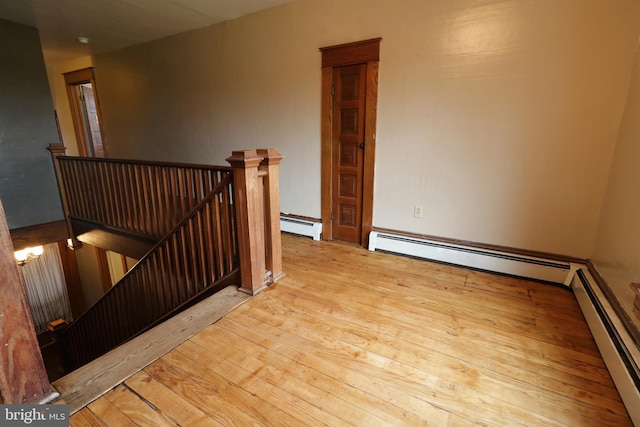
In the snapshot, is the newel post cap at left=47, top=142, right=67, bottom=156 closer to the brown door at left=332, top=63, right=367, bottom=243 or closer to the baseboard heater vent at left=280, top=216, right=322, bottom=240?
the baseboard heater vent at left=280, top=216, right=322, bottom=240

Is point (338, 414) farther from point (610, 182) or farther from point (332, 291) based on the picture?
point (610, 182)

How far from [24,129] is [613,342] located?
19.6ft

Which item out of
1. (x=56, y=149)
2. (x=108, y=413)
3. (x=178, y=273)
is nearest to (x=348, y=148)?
(x=178, y=273)

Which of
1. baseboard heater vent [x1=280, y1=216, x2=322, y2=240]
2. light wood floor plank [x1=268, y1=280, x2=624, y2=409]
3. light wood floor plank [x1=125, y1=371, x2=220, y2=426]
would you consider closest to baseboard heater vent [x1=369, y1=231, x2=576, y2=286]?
baseboard heater vent [x1=280, y1=216, x2=322, y2=240]

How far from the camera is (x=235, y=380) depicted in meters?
1.42

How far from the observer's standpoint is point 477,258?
8.48 feet

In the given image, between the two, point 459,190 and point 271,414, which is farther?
point 459,190

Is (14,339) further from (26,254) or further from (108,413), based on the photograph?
(26,254)

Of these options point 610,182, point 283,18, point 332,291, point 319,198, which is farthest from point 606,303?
point 283,18

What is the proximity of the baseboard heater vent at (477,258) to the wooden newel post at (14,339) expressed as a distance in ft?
8.30

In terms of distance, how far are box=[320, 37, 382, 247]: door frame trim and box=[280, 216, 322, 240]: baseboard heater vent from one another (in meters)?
0.08

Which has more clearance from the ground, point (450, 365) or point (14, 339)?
point (14, 339)

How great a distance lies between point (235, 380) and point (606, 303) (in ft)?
6.97

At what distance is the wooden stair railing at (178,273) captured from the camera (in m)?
2.23
